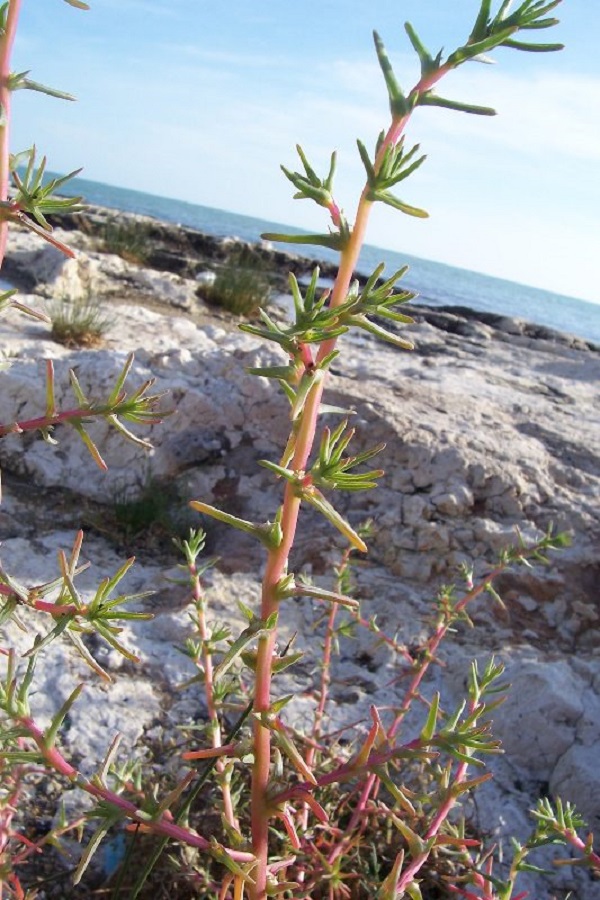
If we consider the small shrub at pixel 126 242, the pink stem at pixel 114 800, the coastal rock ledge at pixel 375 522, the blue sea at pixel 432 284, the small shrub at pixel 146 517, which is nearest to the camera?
the pink stem at pixel 114 800

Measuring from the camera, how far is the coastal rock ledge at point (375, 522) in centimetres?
213

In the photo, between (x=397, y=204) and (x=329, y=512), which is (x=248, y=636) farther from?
(x=397, y=204)

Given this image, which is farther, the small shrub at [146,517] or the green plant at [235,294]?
the green plant at [235,294]

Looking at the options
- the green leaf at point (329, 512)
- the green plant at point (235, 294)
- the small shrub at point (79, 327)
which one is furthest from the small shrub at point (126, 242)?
the green leaf at point (329, 512)

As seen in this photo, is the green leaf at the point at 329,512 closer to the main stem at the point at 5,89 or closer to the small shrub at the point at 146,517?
the main stem at the point at 5,89

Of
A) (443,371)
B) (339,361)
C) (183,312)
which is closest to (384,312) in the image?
(339,361)

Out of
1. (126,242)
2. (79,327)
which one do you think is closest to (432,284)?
(126,242)

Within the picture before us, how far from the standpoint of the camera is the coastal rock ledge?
2.13 meters

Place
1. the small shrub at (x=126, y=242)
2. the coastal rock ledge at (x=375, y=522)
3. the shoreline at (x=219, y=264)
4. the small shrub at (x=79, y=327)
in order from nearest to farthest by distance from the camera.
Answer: the coastal rock ledge at (x=375, y=522)
the small shrub at (x=79, y=327)
the shoreline at (x=219, y=264)
the small shrub at (x=126, y=242)

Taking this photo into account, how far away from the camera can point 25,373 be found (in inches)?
136

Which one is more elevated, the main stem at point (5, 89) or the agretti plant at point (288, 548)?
the main stem at point (5, 89)

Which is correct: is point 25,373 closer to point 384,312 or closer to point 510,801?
point 510,801

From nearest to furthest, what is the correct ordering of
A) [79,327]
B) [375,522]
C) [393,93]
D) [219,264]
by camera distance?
[393,93]
[375,522]
[79,327]
[219,264]

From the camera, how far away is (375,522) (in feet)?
9.74
